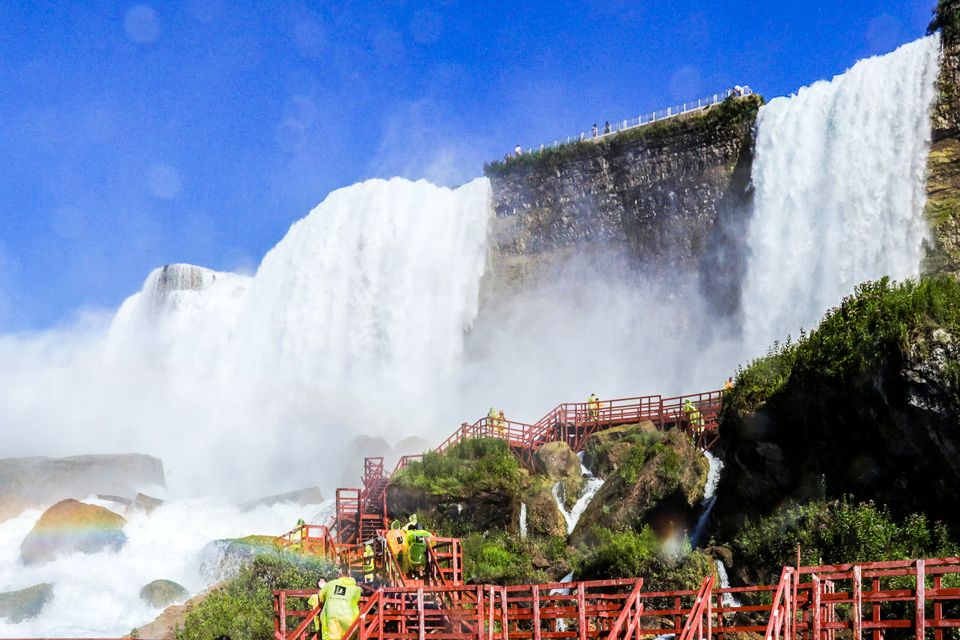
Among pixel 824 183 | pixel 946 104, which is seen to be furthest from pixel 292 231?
pixel 946 104

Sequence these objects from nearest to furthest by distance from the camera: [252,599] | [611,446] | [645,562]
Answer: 1. [645,562]
2. [252,599]
3. [611,446]

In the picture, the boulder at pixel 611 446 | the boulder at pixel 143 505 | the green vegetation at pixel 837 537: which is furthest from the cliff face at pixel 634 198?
the green vegetation at pixel 837 537

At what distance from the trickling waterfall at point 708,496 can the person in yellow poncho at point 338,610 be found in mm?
13454

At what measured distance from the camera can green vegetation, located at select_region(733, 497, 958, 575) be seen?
17.5 meters

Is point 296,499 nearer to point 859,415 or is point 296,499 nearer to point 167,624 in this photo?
point 167,624

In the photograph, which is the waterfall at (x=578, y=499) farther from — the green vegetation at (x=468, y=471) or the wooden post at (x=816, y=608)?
the wooden post at (x=816, y=608)

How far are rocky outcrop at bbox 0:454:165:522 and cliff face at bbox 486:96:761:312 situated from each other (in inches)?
790

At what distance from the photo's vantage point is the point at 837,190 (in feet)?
120

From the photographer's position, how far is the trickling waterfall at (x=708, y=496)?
23422mm

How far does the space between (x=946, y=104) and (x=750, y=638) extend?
24.8 m

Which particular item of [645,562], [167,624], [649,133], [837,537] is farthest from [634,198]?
[167,624]

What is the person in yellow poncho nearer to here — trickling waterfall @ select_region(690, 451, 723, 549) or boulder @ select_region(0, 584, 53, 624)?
trickling waterfall @ select_region(690, 451, 723, 549)

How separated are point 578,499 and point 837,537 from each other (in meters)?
9.87

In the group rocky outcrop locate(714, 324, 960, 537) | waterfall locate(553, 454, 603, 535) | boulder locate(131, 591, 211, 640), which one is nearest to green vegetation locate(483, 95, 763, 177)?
waterfall locate(553, 454, 603, 535)
